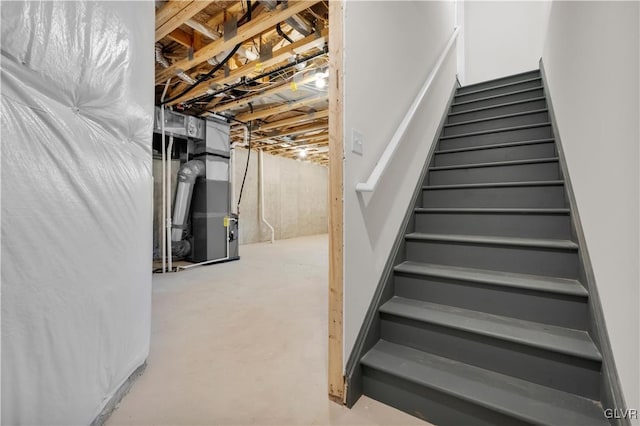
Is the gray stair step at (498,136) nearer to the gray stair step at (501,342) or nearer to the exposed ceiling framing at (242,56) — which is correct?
the exposed ceiling framing at (242,56)

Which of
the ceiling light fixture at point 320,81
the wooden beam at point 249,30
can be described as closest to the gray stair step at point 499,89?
the ceiling light fixture at point 320,81

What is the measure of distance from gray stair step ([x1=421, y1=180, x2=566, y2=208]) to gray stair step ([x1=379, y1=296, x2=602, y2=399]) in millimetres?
856

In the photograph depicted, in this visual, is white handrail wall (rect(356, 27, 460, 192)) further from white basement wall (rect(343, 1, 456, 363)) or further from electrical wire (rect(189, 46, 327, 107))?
electrical wire (rect(189, 46, 327, 107))

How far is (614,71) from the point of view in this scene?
1015 mm

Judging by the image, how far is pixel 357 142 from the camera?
1408 mm

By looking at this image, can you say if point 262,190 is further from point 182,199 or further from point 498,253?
point 498,253

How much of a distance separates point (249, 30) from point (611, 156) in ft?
8.45

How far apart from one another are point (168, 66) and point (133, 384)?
3.17 meters

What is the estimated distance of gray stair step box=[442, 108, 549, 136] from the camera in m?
2.47

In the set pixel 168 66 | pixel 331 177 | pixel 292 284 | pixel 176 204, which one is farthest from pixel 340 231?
pixel 176 204

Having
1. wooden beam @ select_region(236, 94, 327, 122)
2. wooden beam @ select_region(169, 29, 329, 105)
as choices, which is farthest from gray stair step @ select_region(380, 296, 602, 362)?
wooden beam @ select_region(236, 94, 327, 122)

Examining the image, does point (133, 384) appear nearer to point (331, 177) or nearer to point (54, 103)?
point (54, 103)

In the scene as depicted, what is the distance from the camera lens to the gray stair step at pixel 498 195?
181cm

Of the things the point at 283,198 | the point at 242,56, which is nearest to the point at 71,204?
the point at 242,56
